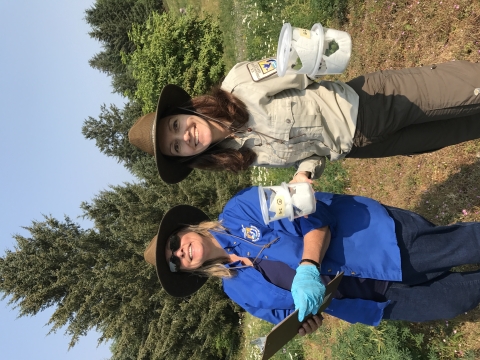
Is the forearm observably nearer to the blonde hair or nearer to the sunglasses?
the blonde hair

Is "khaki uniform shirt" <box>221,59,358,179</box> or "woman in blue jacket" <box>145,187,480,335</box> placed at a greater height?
"khaki uniform shirt" <box>221,59,358,179</box>

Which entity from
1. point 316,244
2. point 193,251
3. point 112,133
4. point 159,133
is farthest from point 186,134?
point 112,133

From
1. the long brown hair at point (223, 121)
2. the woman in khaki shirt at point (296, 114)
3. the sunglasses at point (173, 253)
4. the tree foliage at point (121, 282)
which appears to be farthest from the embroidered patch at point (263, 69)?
the tree foliage at point (121, 282)

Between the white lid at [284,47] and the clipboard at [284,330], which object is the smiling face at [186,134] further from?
the clipboard at [284,330]

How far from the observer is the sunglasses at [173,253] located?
3.06 metres

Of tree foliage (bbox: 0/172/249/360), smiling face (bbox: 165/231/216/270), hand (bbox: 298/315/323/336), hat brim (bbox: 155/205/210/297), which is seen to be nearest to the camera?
hand (bbox: 298/315/323/336)

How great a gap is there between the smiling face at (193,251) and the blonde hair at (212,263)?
50mm

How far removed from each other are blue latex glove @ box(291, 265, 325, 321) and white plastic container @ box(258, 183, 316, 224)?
355 mm

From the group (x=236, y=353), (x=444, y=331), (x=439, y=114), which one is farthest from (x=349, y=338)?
Answer: (x=236, y=353)

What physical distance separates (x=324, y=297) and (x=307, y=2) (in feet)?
23.9

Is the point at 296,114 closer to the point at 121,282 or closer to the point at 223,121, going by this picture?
the point at 223,121

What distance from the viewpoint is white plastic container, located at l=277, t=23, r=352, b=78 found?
221 centimetres

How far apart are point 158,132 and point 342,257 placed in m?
1.60

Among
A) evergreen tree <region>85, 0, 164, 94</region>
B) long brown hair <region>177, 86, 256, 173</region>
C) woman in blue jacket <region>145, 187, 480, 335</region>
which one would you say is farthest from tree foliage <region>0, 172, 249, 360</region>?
evergreen tree <region>85, 0, 164, 94</region>
